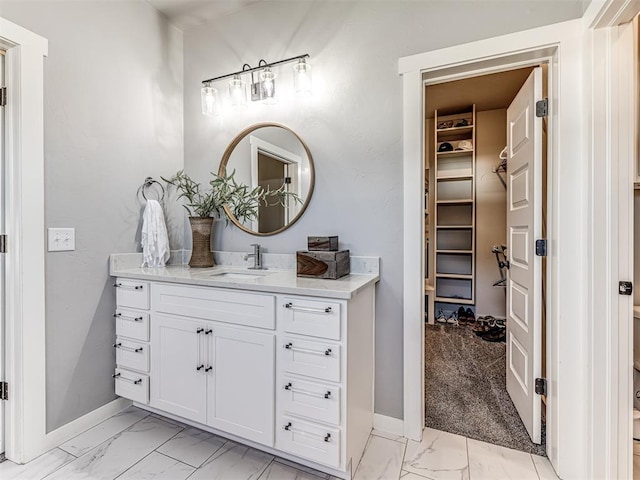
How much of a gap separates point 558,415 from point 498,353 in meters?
1.56

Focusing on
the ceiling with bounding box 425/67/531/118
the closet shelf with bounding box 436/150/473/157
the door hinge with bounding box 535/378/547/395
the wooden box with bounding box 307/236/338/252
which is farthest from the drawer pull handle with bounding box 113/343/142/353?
the closet shelf with bounding box 436/150/473/157

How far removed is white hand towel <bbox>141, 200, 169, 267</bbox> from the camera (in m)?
2.14

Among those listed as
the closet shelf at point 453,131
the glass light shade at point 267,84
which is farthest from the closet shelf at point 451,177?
the glass light shade at point 267,84

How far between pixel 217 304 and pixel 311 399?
2.12ft

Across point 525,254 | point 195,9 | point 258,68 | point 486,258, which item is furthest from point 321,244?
point 486,258

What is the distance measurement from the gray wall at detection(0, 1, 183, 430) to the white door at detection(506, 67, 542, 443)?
2.33 meters

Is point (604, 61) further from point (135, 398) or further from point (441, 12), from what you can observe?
point (135, 398)

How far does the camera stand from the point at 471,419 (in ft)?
6.34

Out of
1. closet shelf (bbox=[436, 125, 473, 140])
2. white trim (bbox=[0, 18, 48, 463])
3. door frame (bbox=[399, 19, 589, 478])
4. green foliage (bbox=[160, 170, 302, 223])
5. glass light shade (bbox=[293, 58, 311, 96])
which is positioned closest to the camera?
door frame (bbox=[399, 19, 589, 478])

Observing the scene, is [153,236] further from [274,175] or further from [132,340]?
[274,175]

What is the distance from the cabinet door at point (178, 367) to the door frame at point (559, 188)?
128 centimetres

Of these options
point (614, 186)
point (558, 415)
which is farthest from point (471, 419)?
point (614, 186)

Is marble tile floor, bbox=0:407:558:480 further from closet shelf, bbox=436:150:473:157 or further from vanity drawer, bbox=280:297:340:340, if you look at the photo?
closet shelf, bbox=436:150:473:157

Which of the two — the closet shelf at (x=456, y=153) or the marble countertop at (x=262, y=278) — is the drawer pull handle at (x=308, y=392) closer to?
the marble countertop at (x=262, y=278)
